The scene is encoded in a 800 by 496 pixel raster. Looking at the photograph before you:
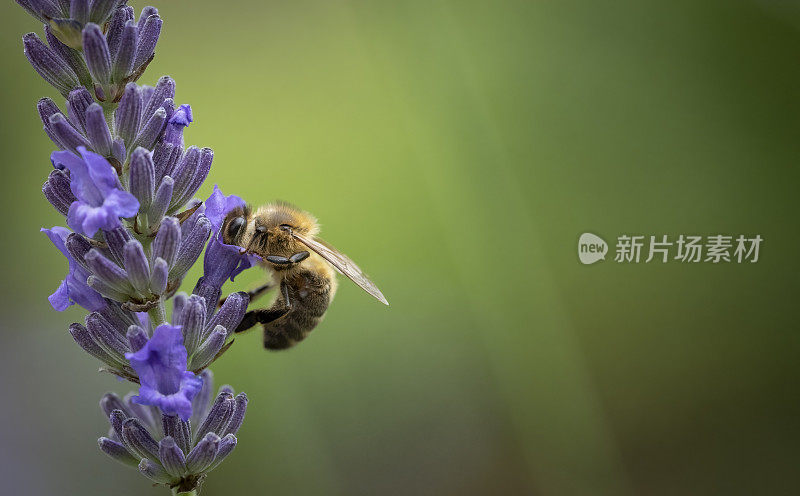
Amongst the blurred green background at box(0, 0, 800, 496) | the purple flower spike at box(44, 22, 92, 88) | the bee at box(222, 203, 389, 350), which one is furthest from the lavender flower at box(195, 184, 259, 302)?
the blurred green background at box(0, 0, 800, 496)

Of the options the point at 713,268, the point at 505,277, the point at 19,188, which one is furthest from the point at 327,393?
the point at 713,268

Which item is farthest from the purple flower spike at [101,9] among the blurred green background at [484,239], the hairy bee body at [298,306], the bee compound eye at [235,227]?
the blurred green background at [484,239]

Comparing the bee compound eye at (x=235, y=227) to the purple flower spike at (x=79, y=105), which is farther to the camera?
the bee compound eye at (x=235, y=227)

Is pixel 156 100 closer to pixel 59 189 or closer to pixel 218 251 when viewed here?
pixel 59 189

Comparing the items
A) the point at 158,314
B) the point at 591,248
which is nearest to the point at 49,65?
the point at 158,314

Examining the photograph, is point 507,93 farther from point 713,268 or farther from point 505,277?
point 713,268

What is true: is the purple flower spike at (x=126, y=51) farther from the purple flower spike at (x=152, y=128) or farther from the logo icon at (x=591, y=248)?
the logo icon at (x=591, y=248)
